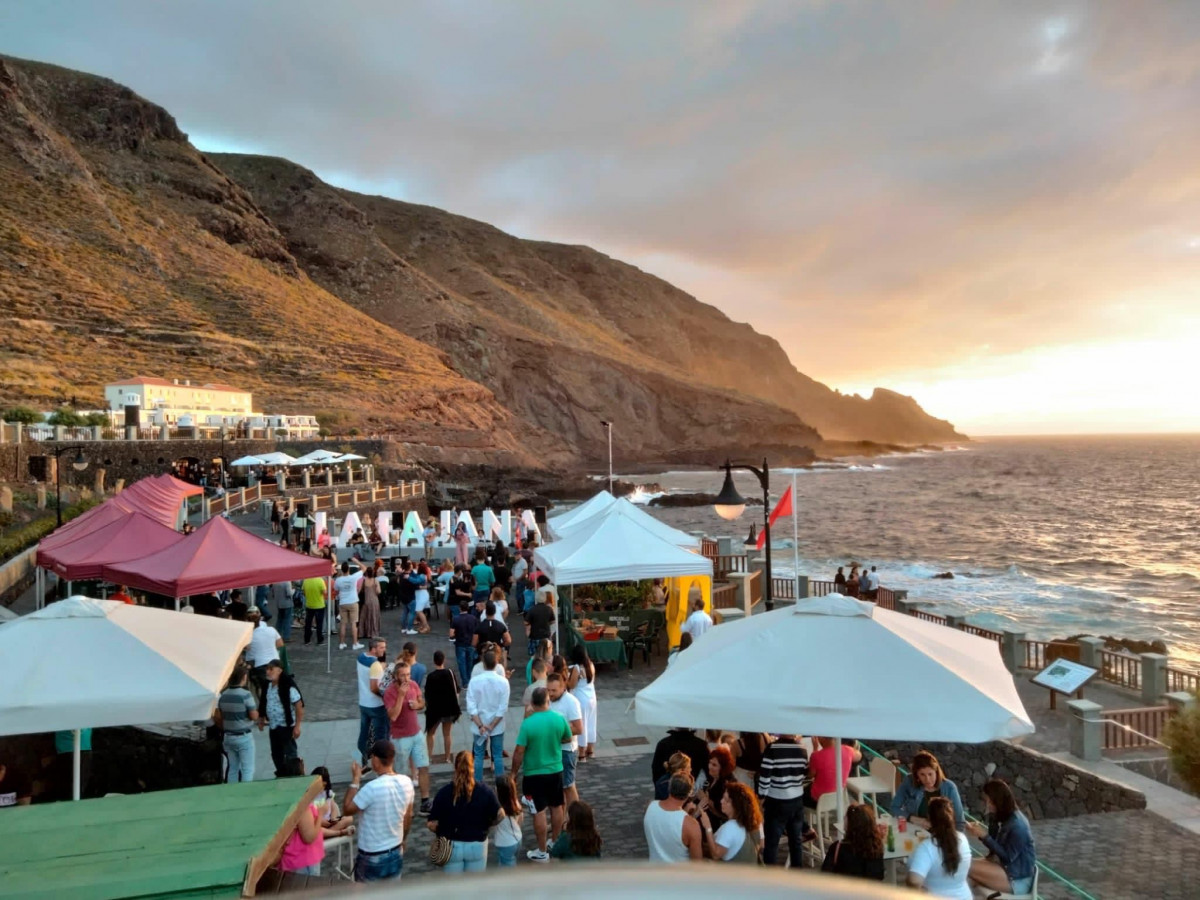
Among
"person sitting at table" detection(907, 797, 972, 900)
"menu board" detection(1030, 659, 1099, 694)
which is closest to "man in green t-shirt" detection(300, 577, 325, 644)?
"person sitting at table" detection(907, 797, 972, 900)

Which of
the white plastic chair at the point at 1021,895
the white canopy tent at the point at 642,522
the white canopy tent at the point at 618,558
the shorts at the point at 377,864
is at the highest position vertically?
the white canopy tent at the point at 642,522

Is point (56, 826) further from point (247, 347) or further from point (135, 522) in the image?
point (247, 347)

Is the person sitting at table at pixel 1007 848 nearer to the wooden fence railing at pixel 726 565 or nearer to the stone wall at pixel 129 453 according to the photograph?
the wooden fence railing at pixel 726 565

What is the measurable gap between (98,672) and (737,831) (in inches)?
187

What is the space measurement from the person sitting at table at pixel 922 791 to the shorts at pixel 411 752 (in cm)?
423

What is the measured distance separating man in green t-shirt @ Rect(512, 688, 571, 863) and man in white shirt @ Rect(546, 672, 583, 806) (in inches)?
11.3

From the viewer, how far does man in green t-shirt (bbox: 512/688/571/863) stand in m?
6.31

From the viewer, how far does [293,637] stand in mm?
14969

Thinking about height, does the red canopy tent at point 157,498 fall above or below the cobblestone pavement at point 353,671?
above

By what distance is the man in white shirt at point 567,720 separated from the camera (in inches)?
270

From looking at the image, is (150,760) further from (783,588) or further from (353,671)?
(783,588)

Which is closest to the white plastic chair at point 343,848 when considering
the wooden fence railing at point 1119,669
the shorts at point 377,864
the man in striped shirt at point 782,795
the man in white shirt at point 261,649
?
the shorts at point 377,864

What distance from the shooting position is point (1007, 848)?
531cm

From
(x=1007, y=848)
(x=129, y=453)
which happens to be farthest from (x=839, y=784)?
(x=129, y=453)
